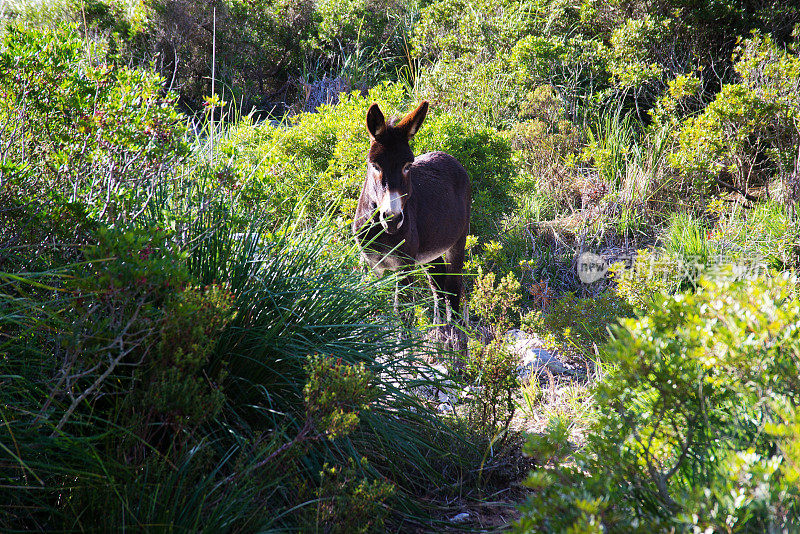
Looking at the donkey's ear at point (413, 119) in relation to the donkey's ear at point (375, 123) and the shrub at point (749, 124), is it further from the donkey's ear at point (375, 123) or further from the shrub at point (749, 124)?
the shrub at point (749, 124)

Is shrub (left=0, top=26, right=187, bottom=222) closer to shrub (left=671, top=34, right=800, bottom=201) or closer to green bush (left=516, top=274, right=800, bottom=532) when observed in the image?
Answer: green bush (left=516, top=274, right=800, bottom=532)

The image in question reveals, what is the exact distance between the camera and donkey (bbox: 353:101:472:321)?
4918 millimetres

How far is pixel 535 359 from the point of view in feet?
17.6

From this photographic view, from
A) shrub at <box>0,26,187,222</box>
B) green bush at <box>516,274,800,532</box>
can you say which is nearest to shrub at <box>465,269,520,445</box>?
green bush at <box>516,274,800,532</box>

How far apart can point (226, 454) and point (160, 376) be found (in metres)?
0.57

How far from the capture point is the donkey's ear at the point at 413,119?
495 centimetres

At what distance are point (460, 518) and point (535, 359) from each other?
8.26ft

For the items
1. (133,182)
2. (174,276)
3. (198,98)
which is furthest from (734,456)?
(198,98)

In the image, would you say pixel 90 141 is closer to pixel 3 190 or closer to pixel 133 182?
pixel 133 182

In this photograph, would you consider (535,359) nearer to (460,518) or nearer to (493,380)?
(493,380)

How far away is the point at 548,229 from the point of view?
884 cm

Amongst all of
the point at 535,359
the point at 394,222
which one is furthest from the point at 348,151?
the point at 535,359

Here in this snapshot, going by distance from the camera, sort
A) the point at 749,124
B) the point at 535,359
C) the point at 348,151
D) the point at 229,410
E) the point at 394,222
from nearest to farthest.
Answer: the point at 229,410 → the point at 394,222 → the point at 535,359 → the point at 348,151 → the point at 749,124

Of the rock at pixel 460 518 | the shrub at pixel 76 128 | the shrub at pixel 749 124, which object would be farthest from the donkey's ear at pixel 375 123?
the shrub at pixel 749 124
